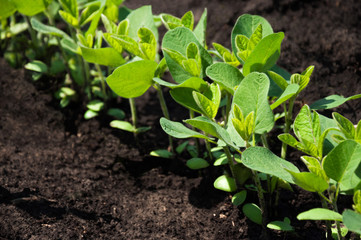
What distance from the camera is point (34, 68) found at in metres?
2.21

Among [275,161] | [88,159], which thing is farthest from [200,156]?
[275,161]

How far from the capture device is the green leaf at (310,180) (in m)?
1.12

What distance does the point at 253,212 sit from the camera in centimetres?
151

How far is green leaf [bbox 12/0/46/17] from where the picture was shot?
6.49 ft

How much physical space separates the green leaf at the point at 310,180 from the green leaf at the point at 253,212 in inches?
14.2

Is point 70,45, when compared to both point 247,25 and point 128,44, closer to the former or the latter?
point 128,44

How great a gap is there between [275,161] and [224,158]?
0.44 m

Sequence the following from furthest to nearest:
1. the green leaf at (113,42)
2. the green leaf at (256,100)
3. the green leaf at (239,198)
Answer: the green leaf at (113,42) < the green leaf at (239,198) < the green leaf at (256,100)

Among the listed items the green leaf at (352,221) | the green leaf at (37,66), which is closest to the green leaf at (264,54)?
the green leaf at (352,221)

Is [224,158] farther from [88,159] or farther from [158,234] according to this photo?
[88,159]

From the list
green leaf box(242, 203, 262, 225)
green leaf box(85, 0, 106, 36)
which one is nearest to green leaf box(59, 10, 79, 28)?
green leaf box(85, 0, 106, 36)

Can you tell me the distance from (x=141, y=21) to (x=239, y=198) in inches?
33.7

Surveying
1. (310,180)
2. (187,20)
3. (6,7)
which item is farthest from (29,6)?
(310,180)

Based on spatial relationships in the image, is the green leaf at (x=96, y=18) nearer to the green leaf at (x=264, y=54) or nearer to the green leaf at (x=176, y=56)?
the green leaf at (x=176, y=56)
